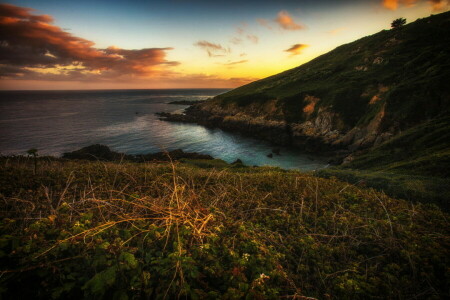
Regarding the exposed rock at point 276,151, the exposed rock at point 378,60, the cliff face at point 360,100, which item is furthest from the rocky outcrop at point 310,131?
the exposed rock at point 378,60

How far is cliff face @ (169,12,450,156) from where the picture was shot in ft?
107

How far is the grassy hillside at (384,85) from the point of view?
31844 mm

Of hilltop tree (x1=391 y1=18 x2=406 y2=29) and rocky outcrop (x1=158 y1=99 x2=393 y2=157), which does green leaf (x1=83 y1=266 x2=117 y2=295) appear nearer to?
rocky outcrop (x1=158 y1=99 x2=393 y2=157)

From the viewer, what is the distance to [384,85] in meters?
46.2

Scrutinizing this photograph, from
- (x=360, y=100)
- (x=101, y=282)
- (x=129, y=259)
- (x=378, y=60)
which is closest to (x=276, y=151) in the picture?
(x=360, y=100)

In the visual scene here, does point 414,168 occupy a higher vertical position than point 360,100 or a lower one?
lower

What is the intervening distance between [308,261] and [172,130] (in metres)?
59.4

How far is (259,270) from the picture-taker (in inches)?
132

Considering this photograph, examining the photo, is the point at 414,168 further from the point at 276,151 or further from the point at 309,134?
the point at 309,134

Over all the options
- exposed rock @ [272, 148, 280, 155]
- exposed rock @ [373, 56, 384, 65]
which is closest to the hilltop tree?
Answer: exposed rock @ [373, 56, 384, 65]

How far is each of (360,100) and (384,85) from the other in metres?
6.25

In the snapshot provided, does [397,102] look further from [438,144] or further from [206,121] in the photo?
[206,121]

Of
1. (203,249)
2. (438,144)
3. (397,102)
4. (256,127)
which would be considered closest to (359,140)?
(397,102)

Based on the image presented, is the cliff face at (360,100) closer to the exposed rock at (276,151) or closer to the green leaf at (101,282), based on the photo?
the exposed rock at (276,151)
